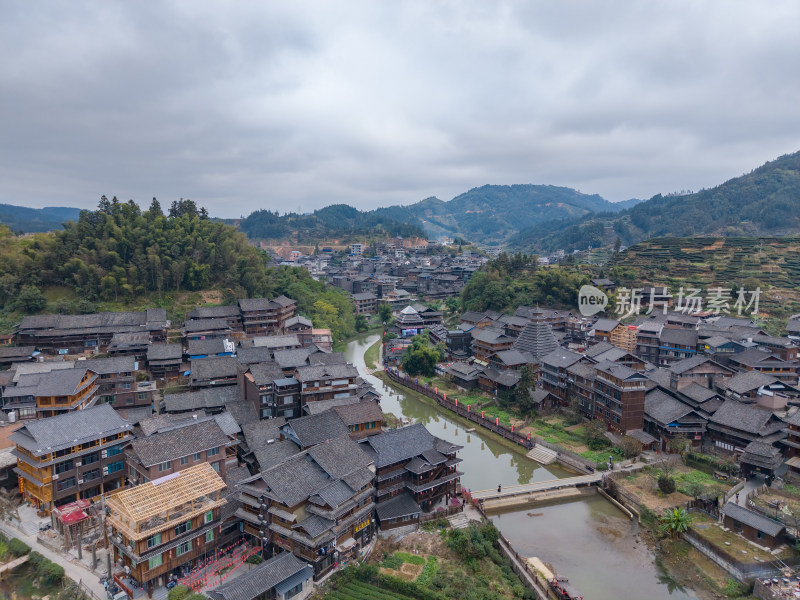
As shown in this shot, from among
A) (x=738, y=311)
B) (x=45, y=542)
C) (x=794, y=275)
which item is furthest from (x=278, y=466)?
(x=794, y=275)

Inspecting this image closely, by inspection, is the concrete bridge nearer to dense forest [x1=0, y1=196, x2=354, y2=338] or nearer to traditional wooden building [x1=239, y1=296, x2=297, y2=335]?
traditional wooden building [x1=239, y1=296, x2=297, y2=335]

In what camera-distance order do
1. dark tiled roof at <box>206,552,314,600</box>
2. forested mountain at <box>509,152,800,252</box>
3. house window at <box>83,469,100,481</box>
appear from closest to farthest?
dark tiled roof at <box>206,552,314,600</box> → house window at <box>83,469,100,481</box> → forested mountain at <box>509,152,800,252</box>

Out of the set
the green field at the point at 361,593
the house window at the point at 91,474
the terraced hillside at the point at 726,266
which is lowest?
the green field at the point at 361,593

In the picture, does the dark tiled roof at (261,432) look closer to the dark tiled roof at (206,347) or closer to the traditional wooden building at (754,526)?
the dark tiled roof at (206,347)

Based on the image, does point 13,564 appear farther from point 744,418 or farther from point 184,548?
point 744,418

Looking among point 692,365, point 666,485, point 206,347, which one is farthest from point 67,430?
point 692,365

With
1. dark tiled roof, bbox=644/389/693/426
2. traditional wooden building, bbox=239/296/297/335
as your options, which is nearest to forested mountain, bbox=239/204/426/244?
traditional wooden building, bbox=239/296/297/335

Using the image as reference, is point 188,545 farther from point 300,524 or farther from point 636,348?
point 636,348

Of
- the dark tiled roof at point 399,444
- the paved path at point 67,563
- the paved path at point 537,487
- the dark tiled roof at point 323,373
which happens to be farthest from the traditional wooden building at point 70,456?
the paved path at point 537,487
